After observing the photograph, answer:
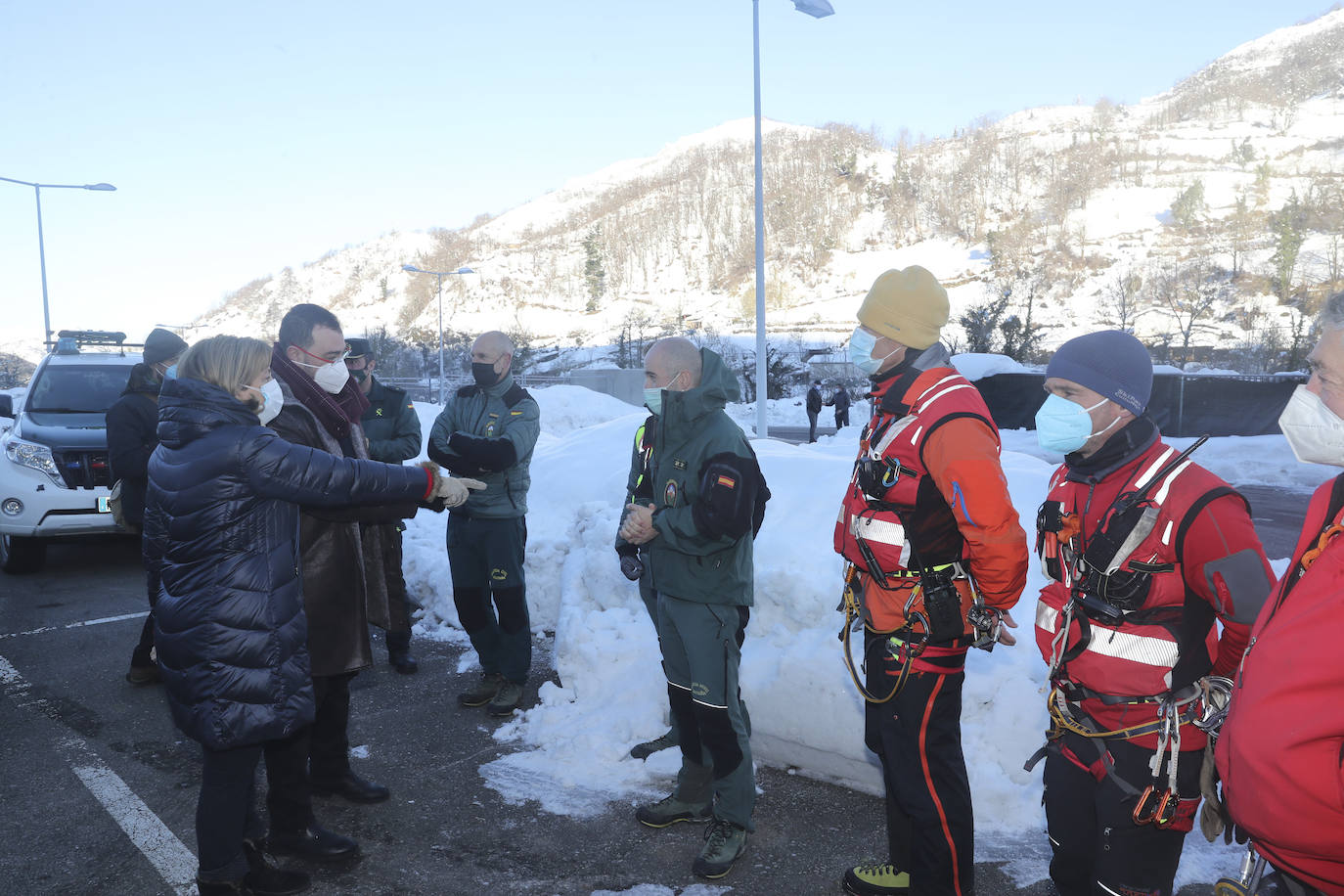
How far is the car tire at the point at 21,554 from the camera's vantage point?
8.59 meters

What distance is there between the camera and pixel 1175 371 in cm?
2348

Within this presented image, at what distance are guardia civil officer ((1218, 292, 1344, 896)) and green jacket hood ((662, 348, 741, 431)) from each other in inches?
84.9

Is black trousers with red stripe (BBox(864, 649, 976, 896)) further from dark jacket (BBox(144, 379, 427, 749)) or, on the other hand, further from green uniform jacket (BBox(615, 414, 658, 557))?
dark jacket (BBox(144, 379, 427, 749))

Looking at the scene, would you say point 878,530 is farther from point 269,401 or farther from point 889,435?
point 269,401

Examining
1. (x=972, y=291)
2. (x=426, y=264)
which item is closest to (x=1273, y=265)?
(x=972, y=291)

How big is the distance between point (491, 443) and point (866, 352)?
2441 mm

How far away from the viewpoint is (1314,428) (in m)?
1.63

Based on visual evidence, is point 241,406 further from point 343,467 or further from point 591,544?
point 591,544

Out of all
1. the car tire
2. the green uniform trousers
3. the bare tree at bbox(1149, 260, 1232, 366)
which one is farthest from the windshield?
the bare tree at bbox(1149, 260, 1232, 366)

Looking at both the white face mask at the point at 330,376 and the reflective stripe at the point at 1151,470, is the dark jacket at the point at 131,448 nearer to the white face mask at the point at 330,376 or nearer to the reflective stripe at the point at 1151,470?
the white face mask at the point at 330,376

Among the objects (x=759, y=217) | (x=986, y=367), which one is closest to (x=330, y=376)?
(x=759, y=217)

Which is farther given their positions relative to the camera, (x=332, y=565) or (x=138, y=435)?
(x=138, y=435)

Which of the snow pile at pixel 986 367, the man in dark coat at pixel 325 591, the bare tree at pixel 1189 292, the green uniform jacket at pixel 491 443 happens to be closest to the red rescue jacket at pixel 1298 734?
the man in dark coat at pixel 325 591

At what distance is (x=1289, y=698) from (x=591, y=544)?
196 inches
